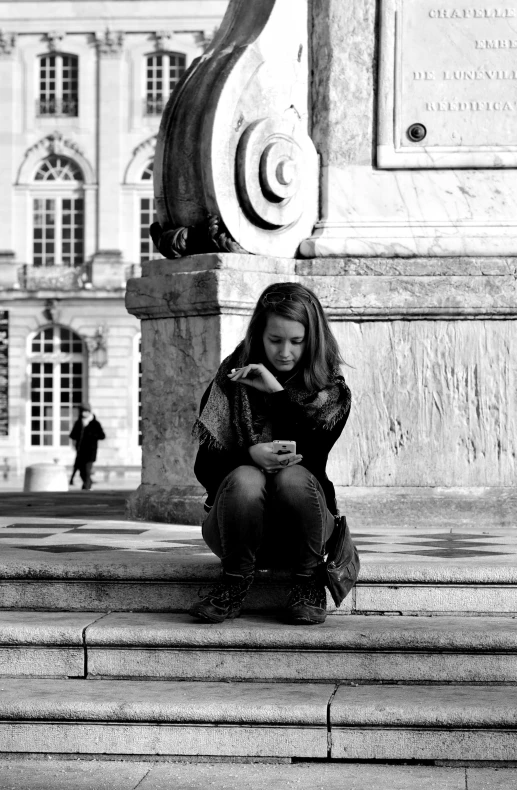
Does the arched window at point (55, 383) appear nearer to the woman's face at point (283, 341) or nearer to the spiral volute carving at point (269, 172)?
the spiral volute carving at point (269, 172)

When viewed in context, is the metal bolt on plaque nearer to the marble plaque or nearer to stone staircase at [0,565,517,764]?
the marble plaque

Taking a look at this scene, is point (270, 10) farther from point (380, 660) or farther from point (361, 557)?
point (380, 660)

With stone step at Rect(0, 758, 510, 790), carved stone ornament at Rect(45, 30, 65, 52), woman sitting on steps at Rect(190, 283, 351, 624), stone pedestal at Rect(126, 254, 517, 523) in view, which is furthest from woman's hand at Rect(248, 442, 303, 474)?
carved stone ornament at Rect(45, 30, 65, 52)

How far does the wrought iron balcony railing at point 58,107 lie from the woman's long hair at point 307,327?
35040 millimetres

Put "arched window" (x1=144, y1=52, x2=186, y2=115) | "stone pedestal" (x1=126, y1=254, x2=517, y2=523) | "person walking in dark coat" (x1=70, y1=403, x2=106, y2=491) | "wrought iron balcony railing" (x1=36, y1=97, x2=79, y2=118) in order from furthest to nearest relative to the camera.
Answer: "wrought iron balcony railing" (x1=36, y1=97, x2=79, y2=118)
"arched window" (x1=144, y1=52, x2=186, y2=115)
"person walking in dark coat" (x1=70, y1=403, x2=106, y2=491)
"stone pedestal" (x1=126, y1=254, x2=517, y2=523)

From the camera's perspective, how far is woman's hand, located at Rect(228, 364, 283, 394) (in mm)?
4383

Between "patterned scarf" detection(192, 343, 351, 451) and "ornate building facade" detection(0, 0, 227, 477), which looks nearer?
"patterned scarf" detection(192, 343, 351, 451)

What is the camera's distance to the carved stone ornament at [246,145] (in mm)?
6195

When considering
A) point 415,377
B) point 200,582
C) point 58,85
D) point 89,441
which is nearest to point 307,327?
point 200,582

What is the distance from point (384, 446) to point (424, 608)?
6.11 ft

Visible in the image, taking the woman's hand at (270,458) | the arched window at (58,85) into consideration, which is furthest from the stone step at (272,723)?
the arched window at (58,85)

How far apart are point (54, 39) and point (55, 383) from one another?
29.4 feet

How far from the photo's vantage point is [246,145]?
246 inches

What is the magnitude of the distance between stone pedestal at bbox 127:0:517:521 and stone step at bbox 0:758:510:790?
2.49 meters
